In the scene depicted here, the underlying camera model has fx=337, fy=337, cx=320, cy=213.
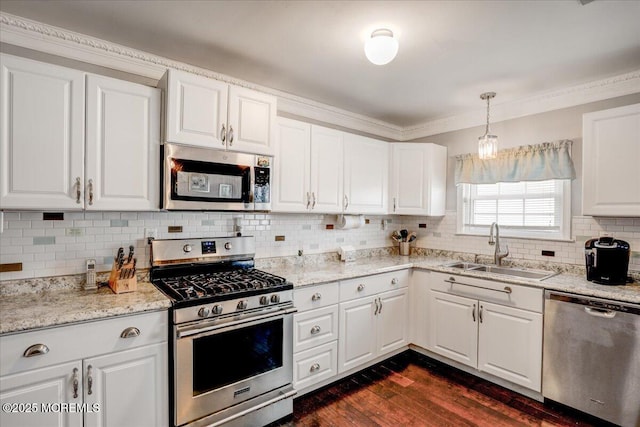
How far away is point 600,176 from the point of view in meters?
2.50

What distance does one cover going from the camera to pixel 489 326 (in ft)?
9.16

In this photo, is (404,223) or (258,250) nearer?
(258,250)

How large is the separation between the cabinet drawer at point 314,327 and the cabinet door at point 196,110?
1380mm

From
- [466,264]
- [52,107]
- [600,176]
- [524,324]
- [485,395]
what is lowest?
[485,395]

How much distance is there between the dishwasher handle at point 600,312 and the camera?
2191 mm

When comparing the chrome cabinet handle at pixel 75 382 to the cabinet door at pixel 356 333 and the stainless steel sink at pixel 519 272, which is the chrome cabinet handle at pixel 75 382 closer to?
the cabinet door at pixel 356 333

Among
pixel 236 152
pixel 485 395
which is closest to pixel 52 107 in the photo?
pixel 236 152

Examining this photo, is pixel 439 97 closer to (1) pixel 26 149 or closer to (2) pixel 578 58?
(2) pixel 578 58

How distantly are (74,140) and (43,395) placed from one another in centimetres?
130

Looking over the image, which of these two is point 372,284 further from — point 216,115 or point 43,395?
point 43,395

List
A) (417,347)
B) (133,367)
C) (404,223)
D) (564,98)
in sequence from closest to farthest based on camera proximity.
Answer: (133,367), (564,98), (417,347), (404,223)

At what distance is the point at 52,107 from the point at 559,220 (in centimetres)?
387

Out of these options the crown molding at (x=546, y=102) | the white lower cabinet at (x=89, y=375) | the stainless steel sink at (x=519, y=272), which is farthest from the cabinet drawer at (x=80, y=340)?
the crown molding at (x=546, y=102)

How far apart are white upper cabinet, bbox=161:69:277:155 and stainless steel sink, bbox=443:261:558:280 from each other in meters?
2.17
